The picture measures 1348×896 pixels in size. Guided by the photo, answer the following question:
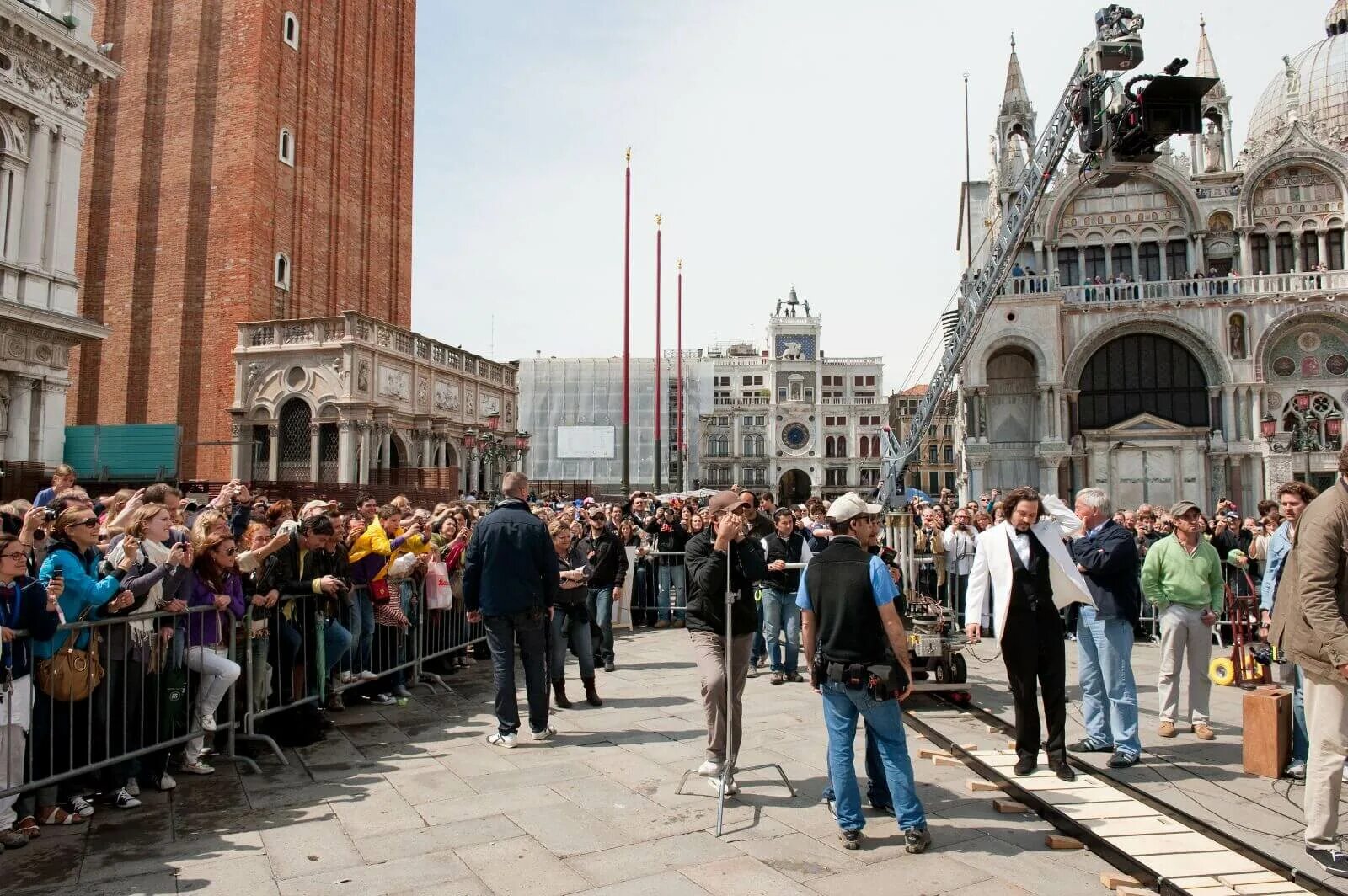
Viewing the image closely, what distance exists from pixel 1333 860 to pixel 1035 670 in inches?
71.2

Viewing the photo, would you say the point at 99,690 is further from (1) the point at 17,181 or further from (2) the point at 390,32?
(2) the point at 390,32

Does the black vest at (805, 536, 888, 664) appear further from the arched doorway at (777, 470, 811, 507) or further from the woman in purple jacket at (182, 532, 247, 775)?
the arched doorway at (777, 470, 811, 507)

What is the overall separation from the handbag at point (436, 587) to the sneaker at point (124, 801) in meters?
3.63

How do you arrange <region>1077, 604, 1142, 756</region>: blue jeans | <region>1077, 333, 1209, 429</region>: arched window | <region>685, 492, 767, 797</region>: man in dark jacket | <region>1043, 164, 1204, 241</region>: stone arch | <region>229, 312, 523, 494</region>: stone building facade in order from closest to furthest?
<region>685, 492, 767, 797</region>: man in dark jacket → <region>1077, 604, 1142, 756</region>: blue jeans → <region>229, 312, 523, 494</region>: stone building facade → <region>1077, 333, 1209, 429</region>: arched window → <region>1043, 164, 1204, 241</region>: stone arch

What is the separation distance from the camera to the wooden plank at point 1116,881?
163 inches

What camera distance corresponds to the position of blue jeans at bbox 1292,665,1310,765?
5691mm

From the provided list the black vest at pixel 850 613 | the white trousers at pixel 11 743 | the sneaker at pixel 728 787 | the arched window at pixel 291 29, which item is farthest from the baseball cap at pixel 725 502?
the arched window at pixel 291 29

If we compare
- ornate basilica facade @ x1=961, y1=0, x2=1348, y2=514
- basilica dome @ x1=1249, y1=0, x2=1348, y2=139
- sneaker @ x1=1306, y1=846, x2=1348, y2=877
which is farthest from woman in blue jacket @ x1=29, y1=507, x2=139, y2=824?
basilica dome @ x1=1249, y1=0, x2=1348, y2=139

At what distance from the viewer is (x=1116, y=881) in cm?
414

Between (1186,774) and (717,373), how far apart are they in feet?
245

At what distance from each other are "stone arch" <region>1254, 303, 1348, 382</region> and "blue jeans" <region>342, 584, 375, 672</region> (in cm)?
3153

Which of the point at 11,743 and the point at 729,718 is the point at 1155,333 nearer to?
the point at 729,718

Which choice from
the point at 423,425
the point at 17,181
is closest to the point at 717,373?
the point at 423,425

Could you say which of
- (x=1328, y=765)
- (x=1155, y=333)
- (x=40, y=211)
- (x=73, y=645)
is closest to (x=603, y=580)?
(x=73, y=645)
